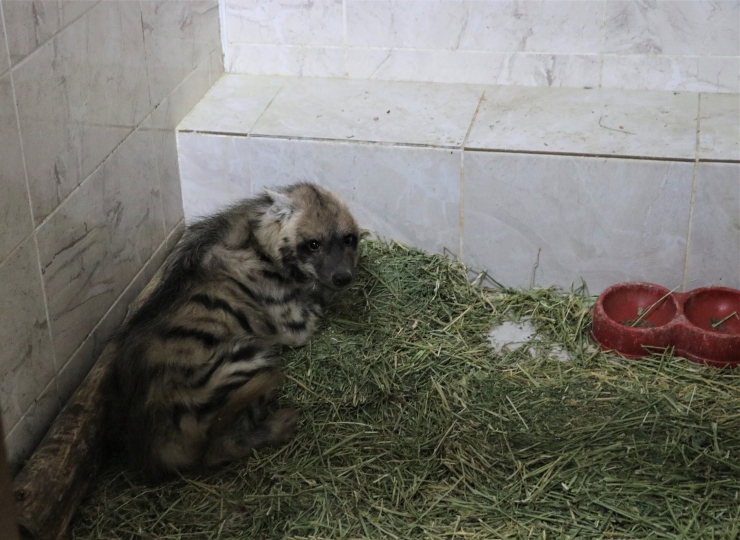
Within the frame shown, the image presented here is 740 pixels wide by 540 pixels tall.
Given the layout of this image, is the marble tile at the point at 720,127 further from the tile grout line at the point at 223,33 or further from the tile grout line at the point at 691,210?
the tile grout line at the point at 223,33

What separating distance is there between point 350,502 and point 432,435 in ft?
1.35

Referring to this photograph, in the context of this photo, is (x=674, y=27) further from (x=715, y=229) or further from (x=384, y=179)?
(x=384, y=179)

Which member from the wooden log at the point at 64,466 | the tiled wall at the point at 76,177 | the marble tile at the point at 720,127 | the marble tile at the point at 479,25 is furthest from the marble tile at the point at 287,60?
the wooden log at the point at 64,466

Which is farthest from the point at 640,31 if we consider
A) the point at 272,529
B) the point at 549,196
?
the point at 272,529

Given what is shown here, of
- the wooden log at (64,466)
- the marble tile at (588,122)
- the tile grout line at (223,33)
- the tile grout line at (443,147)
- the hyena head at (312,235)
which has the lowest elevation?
the wooden log at (64,466)

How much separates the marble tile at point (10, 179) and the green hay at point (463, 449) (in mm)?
866

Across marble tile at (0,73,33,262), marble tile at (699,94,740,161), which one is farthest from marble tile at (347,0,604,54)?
marble tile at (0,73,33,262)

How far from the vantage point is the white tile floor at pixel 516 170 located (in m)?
3.85

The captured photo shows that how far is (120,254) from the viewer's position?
3.80 meters

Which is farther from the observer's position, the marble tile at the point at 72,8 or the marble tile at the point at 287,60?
the marble tile at the point at 287,60

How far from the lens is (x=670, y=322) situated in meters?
3.69

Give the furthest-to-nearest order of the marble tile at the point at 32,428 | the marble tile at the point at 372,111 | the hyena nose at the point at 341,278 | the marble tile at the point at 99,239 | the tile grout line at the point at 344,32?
the tile grout line at the point at 344,32, the marble tile at the point at 372,111, the hyena nose at the point at 341,278, the marble tile at the point at 99,239, the marble tile at the point at 32,428

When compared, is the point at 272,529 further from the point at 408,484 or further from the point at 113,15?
the point at 113,15

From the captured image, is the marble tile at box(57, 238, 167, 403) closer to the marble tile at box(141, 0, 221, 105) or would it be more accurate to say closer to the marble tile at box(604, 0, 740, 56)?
the marble tile at box(141, 0, 221, 105)
